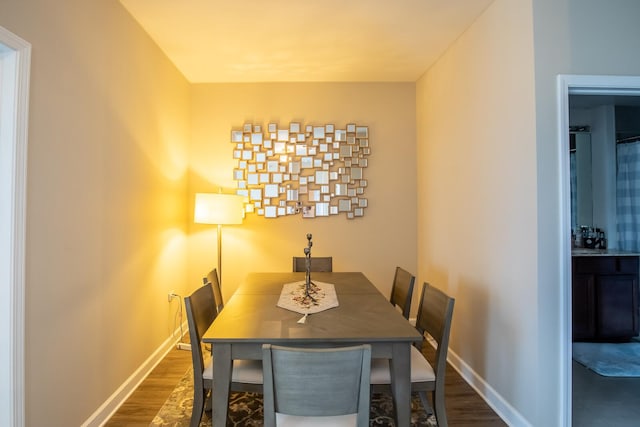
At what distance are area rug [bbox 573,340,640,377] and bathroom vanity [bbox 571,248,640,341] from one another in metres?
0.12

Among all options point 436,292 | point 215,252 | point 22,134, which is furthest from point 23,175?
point 215,252

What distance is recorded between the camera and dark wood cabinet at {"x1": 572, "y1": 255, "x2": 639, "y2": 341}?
3373 mm

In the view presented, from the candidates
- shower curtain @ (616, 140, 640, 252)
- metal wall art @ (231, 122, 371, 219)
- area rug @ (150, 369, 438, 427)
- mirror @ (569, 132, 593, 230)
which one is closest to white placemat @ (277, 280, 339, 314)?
area rug @ (150, 369, 438, 427)

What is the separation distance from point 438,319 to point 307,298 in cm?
81

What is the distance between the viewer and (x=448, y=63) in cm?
312

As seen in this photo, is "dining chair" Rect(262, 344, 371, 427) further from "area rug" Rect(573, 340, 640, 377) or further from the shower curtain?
the shower curtain

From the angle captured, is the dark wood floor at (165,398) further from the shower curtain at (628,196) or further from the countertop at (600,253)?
the shower curtain at (628,196)

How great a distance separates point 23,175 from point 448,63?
318 centimetres

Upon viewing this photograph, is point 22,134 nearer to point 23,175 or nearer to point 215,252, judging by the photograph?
point 23,175

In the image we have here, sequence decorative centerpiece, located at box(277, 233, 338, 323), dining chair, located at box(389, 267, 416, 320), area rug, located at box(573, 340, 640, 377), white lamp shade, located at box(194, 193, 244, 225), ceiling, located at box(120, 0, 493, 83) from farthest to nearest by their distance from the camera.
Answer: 1. white lamp shade, located at box(194, 193, 244, 225)
2. area rug, located at box(573, 340, 640, 377)
3. ceiling, located at box(120, 0, 493, 83)
4. dining chair, located at box(389, 267, 416, 320)
5. decorative centerpiece, located at box(277, 233, 338, 323)

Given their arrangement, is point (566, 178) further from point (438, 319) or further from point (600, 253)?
point (600, 253)

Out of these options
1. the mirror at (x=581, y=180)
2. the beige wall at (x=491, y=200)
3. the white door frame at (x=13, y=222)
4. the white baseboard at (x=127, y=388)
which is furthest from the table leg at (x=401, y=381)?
the mirror at (x=581, y=180)

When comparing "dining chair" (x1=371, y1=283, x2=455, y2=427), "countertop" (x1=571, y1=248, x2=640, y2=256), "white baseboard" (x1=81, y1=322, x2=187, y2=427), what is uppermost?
"countertop" (x1=571, y1=248, x2=640, y2=256)

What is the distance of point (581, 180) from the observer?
13.5ft
